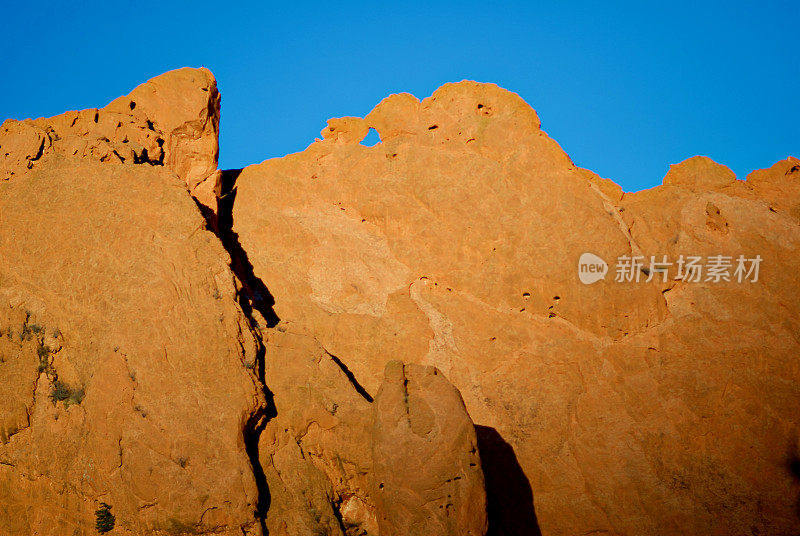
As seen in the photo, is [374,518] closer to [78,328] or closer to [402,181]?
[78,328]

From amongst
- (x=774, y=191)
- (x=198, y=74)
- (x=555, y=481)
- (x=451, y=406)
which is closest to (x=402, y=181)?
(x=198, y=74)

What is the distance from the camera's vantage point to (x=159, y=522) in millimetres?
10180

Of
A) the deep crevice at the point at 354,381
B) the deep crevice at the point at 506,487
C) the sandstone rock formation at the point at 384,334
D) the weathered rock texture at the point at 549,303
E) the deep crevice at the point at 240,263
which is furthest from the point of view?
the deep crevice at the point at 240,263

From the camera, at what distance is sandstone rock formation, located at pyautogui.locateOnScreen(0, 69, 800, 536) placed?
1062 cm

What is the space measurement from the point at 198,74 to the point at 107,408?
7.94 m

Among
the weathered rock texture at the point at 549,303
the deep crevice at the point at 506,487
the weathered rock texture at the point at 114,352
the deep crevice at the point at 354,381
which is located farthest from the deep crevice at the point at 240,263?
the deep crevice at the point at 506,487

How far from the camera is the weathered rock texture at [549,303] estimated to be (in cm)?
1274

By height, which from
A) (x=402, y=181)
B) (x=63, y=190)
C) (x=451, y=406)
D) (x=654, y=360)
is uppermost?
(x=402, y=181)

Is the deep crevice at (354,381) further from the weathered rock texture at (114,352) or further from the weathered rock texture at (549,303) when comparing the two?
the weathered rock texture at (114,352)

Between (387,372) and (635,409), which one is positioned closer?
(387,372)

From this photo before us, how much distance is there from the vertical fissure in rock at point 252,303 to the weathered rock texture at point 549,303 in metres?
0.24

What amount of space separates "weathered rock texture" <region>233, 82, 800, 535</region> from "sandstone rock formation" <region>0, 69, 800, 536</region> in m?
0.05

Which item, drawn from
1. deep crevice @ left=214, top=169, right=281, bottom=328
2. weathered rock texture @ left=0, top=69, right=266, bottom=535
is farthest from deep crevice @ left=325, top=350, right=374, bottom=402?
weathered rock texture @ left=0, top=69, right=266, bottom=535

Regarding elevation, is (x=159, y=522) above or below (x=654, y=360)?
below
